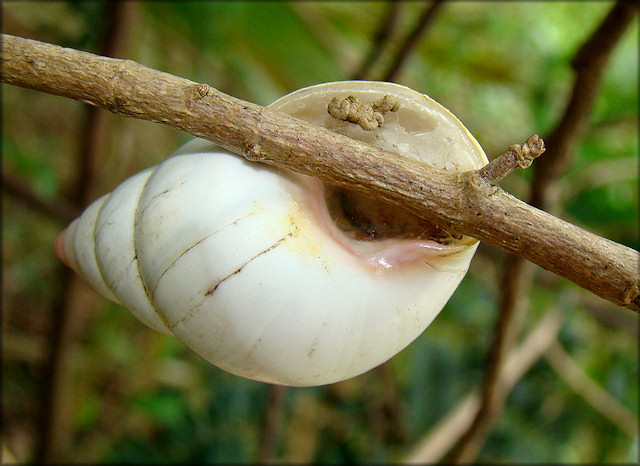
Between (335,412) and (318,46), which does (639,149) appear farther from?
(335,412)

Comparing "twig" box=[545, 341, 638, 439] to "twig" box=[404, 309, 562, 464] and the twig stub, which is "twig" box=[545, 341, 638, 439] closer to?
"twig" box=[404, 309, 562, 464]

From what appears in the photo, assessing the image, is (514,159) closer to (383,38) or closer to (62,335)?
(383,38)

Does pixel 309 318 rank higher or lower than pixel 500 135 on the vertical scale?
lower

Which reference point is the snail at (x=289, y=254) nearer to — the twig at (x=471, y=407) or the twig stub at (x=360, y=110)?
the twig stub at (x=360, y=110)

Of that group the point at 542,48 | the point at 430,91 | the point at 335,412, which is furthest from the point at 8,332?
the point at 542,48

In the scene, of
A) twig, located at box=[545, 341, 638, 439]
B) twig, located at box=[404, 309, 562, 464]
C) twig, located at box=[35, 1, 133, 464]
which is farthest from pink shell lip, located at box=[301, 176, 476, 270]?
twig, located at box=[545, 341, 638, 439]

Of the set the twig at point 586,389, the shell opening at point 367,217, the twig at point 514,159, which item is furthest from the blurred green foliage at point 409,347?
the twig at point 514,159
